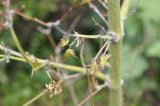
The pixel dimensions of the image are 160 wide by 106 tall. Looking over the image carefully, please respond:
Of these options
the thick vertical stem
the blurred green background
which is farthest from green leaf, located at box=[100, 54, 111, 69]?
the blurred green background

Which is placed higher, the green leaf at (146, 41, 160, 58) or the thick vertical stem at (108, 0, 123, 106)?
the thick vertical stem at (108, 0, 123, 106)

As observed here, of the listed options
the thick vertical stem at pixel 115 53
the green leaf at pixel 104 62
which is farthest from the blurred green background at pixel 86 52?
the green leaf at pixel 104 62

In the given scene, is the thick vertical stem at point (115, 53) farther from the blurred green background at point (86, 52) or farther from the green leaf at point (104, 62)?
the blurred green background at point (86, 52)

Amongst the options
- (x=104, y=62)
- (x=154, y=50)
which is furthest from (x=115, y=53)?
(x=154, y=50)

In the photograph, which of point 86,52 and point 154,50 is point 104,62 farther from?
point 86,52

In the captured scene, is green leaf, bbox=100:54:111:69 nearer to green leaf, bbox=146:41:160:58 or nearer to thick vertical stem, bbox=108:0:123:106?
thick vertical stem, bbox=108:0:123:106

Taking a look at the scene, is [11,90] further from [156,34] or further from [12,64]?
[156,34]
